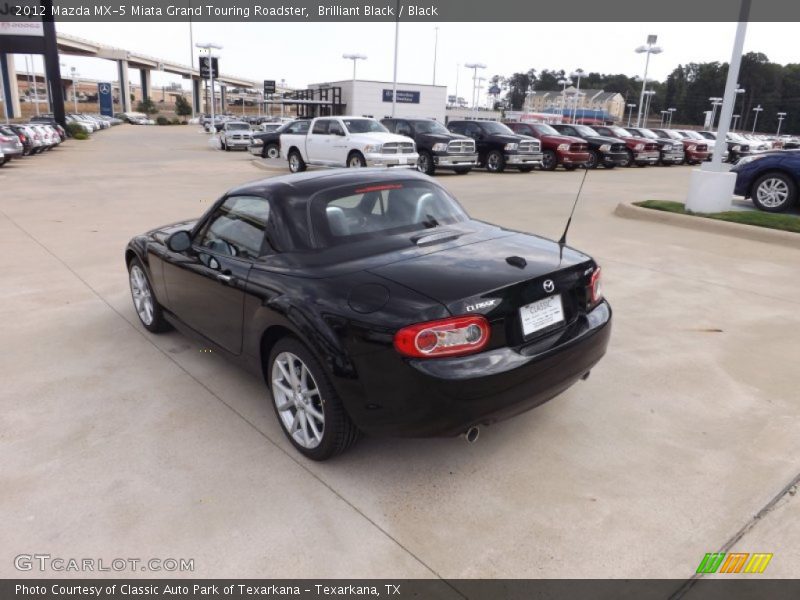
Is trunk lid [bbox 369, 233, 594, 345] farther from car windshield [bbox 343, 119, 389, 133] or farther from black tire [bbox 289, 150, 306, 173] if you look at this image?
black tire [bbox 289, 150, 306, 173]

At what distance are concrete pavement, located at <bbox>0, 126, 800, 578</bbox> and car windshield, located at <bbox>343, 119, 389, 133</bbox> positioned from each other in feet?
43.8

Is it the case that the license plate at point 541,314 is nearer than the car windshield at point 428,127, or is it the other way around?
the license plate at point 541,314

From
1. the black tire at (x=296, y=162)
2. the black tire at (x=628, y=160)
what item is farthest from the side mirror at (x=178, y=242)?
the black tire at (x=628, y=160)

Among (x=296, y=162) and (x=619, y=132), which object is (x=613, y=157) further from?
(x=296, y=162)

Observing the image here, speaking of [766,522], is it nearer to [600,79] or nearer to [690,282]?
[690,282]

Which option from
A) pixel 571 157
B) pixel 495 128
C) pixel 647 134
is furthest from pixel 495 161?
pixel 647 134

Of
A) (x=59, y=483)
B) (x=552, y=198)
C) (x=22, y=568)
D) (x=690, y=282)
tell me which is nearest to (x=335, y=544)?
(x=22, y=568)

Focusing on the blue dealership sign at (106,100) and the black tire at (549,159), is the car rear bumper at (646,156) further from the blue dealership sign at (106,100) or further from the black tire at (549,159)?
the blue dealership sign at (106,100)

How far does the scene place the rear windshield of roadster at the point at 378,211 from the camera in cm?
351

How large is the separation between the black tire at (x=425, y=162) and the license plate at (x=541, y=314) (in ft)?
53.5

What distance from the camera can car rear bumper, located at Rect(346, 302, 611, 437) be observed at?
270 cm

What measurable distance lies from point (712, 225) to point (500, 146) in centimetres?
1149

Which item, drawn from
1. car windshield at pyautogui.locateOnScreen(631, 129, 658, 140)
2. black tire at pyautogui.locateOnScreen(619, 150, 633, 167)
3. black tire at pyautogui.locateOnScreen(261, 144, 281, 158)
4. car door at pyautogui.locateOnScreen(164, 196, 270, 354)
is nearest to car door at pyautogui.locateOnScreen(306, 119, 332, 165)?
black tire at pyautogui.locateOnScreen(261, 144, 281, 158)

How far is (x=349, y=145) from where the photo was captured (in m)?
17.5
